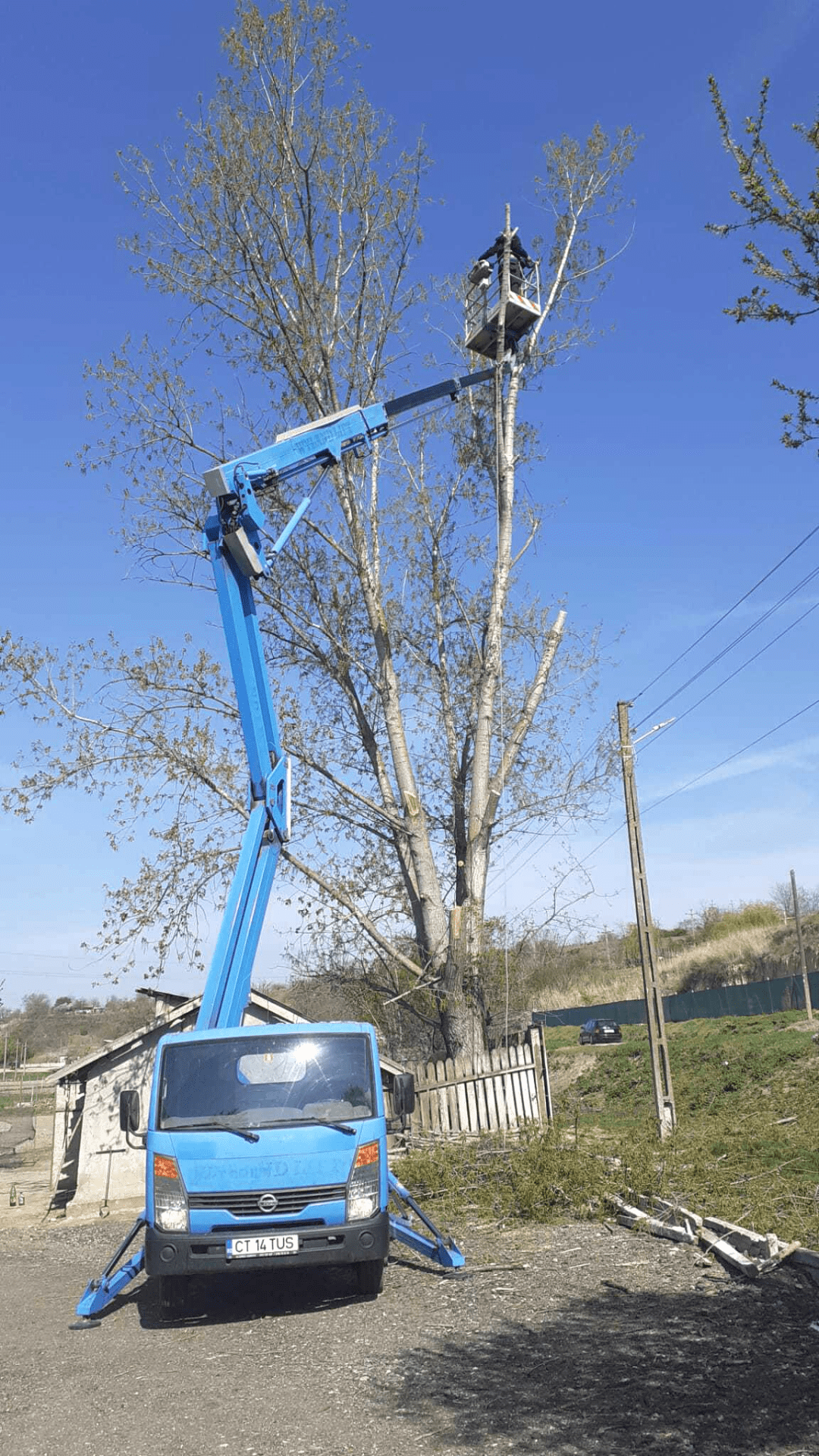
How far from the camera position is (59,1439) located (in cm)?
597

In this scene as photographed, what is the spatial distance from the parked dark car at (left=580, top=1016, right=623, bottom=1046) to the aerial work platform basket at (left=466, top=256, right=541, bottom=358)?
136 ft

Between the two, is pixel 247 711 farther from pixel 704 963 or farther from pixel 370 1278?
pixel 704 963

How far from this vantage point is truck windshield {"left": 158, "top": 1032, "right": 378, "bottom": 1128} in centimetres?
884

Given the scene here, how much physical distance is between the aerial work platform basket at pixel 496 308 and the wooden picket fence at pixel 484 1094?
477 inches

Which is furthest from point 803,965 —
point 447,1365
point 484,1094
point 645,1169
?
point 447,1365

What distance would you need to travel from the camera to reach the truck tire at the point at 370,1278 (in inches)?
352

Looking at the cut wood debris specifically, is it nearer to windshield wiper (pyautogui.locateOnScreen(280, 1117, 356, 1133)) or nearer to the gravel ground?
the gravel ground

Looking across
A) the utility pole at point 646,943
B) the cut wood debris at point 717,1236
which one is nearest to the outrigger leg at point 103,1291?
the cut wood debris at point 717,1236

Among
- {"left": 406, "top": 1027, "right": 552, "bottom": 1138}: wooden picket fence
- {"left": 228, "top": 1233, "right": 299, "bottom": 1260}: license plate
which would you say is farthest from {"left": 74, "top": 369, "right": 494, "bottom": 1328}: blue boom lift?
{"left": 406, "top": 1027, "right": 552, "bottom": 1138}: wooden picket fence

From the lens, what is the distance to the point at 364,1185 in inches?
340

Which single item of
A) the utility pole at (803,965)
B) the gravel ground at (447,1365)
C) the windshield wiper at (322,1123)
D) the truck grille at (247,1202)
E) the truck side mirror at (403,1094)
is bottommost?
the gravel ground at (447,1365)

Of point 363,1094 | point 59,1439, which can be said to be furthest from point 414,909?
point 59,1439

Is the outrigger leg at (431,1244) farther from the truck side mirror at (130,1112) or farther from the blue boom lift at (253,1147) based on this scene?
the truck side mirror at (130,1112)

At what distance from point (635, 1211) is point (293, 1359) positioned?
4672 millimetres
